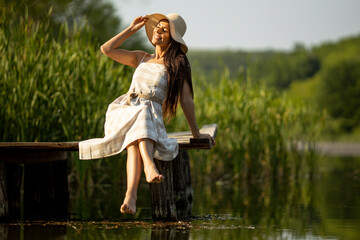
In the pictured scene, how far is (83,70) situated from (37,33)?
29.7 inches

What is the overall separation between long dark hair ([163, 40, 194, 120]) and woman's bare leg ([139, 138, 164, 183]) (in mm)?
404

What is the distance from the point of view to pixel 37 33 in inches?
246

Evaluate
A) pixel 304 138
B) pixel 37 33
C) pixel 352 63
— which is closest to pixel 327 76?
pixel 352 63

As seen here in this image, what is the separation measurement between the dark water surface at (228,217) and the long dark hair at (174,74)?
2.76 ft

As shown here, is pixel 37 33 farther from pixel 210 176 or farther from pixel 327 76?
pixel 327 76

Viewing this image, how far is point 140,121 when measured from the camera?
4.25 metres

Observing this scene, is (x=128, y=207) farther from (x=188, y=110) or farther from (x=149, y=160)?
(x=188, y=110)

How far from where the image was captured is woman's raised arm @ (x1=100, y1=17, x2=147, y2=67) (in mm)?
4586

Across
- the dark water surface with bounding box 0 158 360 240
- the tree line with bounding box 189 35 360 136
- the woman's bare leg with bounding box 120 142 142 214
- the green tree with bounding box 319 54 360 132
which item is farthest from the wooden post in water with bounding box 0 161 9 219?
the green tree with bounding box 319 54 360 132

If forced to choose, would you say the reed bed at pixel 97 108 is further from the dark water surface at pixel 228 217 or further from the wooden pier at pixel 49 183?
the dark water surface at pixel 228 217

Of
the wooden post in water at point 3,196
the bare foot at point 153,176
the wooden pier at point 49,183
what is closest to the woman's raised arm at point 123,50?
the wooden pier at point 49,183

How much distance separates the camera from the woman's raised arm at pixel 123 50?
4586 millimetres

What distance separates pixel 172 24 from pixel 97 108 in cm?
254

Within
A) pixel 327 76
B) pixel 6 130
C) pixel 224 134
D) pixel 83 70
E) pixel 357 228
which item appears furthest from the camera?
pixel 327 76
